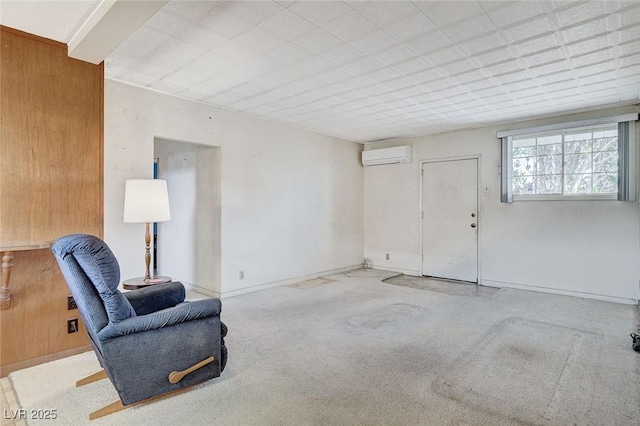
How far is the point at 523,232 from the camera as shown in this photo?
500cm

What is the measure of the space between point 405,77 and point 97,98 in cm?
283

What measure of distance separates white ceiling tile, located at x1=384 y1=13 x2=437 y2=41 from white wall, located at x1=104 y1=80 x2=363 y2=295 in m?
2.64

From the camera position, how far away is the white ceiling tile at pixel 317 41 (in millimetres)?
2539

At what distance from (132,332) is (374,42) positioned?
2621 millimetres

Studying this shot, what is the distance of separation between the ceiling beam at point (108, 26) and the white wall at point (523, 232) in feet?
16.0

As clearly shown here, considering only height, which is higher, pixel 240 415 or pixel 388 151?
pixel 388 151

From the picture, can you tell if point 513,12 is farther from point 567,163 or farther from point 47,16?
point 567,163

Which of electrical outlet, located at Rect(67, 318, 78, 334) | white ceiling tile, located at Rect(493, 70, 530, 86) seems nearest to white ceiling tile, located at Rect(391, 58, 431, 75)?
white ceiling tile, located at Rect(493, 70, 530, 86)

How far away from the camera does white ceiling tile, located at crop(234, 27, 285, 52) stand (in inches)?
98.6

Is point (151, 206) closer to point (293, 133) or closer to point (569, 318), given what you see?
point (293, 133)

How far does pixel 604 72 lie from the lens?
3242 millimetres

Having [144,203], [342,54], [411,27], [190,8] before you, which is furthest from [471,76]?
[144,203]

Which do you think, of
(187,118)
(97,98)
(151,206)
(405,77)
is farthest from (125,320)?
(405,77)

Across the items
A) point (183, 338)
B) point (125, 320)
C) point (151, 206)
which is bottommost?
point (183, 338)
